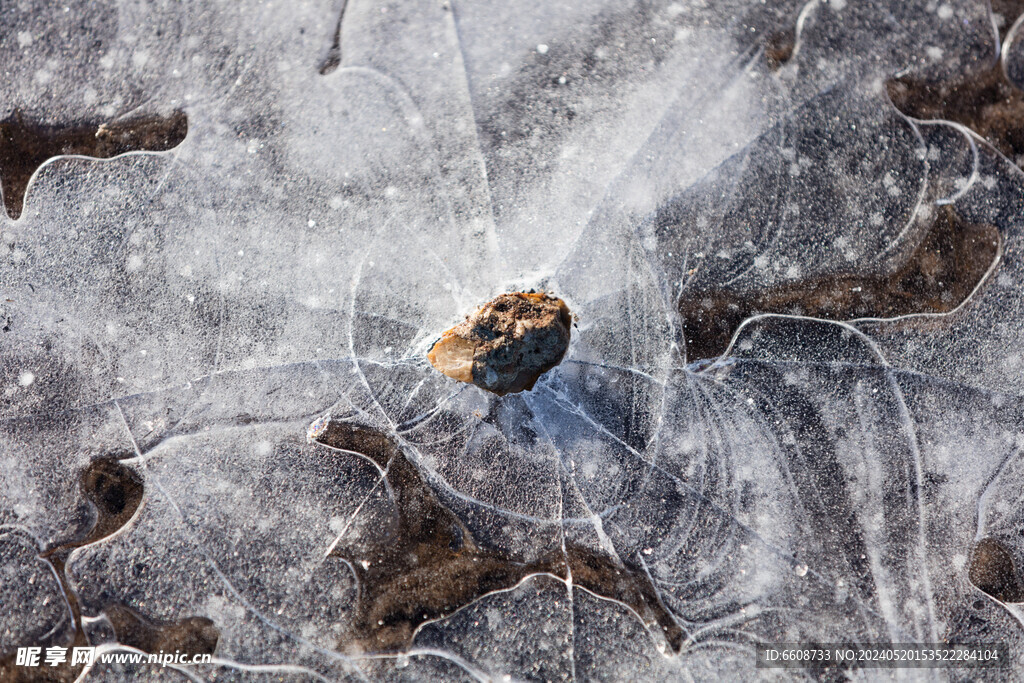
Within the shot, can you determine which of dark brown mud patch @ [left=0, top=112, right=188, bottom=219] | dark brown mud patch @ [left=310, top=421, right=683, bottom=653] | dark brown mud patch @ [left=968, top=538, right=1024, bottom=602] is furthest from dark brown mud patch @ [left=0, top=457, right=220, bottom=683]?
dark brown mud patch @ [left=968, top=538, right=1024, bottom=602]

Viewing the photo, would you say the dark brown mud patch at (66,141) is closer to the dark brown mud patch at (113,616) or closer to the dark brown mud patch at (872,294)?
the dark brown mud patch at (113,616)

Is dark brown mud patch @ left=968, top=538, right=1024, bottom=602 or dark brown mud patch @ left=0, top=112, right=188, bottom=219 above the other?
dark brown mud patch @ left=0, top=112, right=188, bottom=219

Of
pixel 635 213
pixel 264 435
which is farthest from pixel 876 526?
pixel 264 435

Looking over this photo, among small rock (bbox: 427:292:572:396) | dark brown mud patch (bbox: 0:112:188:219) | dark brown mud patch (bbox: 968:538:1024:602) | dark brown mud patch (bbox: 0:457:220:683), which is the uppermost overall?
dark brown mud patch (bbox: 0:112:188:219)

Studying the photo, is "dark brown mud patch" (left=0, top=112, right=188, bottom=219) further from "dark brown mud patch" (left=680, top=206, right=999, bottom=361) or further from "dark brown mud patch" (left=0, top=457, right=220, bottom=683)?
"dark brown mud patch" (left=680, top=206, right=999, bottom=361)

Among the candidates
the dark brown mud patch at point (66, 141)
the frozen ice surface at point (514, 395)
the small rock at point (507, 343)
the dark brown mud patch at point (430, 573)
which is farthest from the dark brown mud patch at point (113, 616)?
the small rock at point (507, 343)

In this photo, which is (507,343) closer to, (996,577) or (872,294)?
(872,294)

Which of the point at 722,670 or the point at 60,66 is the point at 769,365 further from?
the point at 60,66
